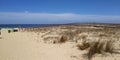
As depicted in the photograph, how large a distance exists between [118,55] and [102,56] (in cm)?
63

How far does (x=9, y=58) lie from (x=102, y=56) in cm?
314

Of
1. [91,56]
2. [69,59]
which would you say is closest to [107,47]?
[91,56]

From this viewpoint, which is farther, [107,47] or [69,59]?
[107,47]

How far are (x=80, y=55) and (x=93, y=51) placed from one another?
1.58 feet

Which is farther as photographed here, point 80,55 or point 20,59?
point 80,55

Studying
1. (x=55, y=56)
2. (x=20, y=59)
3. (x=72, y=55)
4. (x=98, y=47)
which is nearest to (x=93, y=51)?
(x=98, y=47)

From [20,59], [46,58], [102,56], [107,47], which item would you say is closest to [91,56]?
[102,56]

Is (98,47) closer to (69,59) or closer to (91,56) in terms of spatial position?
(91,56)

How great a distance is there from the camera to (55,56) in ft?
24.3

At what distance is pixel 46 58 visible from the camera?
7.05 metres

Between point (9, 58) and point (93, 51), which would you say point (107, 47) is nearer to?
point (93, 51)

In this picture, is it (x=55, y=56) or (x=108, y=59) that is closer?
(x=108, y=59)

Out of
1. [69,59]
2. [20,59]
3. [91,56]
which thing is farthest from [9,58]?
[91,56]

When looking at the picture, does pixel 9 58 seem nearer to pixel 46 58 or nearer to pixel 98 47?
pixel 46 58
